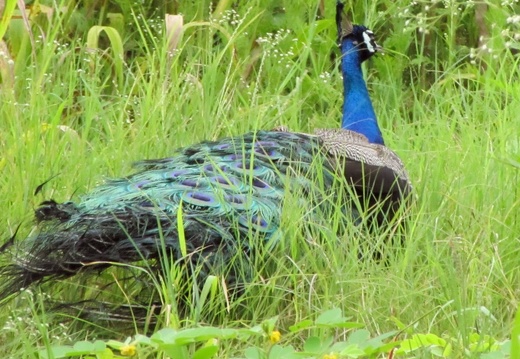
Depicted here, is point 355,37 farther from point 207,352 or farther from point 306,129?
point 207,352

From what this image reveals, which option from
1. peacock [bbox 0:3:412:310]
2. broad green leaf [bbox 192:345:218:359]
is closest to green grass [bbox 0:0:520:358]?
peacock [bbox 0:3:412:310]

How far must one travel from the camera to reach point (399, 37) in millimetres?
4777

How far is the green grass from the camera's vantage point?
2.85 m

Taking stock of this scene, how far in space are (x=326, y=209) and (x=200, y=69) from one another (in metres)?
1.62

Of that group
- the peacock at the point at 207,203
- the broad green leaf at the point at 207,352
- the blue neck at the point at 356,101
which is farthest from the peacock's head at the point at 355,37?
the broad green leaf at the point at 207,352

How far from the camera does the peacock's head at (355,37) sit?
4.37 m

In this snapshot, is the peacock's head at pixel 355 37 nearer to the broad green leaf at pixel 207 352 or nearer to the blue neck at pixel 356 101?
the blue neck at pixel 356 101

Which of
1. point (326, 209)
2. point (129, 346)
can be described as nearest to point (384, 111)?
point (326, 209)

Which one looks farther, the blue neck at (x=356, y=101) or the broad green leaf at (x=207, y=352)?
the blue neck at (x=356, y=101)

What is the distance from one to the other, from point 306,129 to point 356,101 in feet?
1.11

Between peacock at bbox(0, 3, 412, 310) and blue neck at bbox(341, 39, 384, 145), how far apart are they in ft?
0.53

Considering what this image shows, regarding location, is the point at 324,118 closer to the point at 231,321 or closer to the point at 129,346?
the point at 231,321

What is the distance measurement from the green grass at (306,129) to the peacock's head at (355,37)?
0.44 feet

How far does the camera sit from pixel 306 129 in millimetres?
4500
